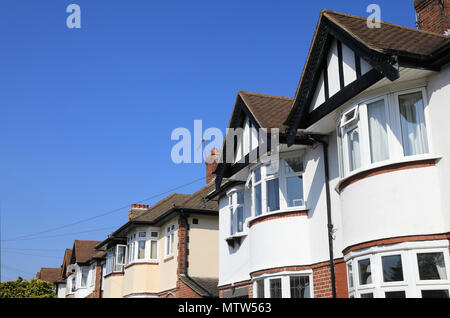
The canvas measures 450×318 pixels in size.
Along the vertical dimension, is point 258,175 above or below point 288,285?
above

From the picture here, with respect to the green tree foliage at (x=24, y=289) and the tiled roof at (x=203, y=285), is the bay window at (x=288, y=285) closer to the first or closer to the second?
the tiled roof at (x=203, y=285)

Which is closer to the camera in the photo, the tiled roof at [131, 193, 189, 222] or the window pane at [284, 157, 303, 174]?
the window pane at [284, 157, 303, 174]

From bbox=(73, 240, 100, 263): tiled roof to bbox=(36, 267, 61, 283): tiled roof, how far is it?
18622 millimetres

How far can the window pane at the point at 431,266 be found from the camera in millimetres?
8797

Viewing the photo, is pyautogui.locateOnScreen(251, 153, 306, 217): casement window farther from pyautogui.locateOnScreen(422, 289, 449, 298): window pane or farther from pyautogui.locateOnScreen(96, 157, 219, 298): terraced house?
pyautogui.locateOnScreen(96, 157, 219, 298): terraced house

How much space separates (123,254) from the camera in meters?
29.1

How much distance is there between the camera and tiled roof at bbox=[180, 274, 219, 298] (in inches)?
777

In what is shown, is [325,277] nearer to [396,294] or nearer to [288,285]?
[288,285]

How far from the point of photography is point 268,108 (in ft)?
50.9

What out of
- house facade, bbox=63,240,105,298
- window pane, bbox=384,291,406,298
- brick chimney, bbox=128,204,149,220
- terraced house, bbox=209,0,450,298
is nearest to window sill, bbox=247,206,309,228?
terraced house, bbox=209,0,450,298

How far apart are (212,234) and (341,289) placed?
1233cm

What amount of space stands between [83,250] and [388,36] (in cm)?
3964

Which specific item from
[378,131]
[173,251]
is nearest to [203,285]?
[173,251]
